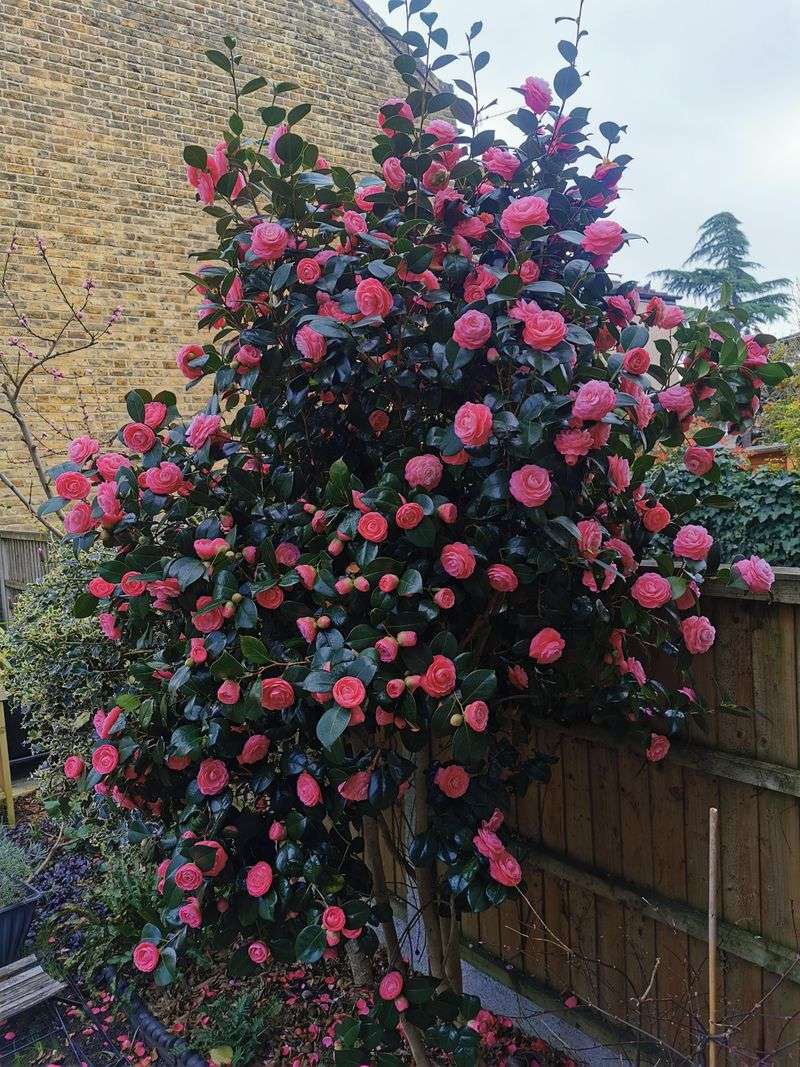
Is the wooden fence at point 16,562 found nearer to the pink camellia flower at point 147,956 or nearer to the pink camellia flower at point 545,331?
the pink camellia flower at point 147,956

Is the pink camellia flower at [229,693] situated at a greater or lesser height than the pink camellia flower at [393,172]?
lesser

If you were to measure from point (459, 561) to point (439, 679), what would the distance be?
0.27 m

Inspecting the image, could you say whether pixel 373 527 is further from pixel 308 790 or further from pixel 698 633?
pixel 698 633

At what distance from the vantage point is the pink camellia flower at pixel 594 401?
1569 millimetres

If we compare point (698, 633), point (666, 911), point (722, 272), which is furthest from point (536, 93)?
point (722, 272)

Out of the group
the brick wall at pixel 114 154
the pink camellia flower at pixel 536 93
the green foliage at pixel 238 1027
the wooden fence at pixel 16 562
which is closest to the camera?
the pink camellia flower at pixel 536 93

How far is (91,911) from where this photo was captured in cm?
370

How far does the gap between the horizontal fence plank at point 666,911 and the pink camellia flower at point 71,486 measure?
188 cm

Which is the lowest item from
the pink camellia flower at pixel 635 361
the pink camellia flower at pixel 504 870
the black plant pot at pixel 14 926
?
the black plant pot at pixel 14 926

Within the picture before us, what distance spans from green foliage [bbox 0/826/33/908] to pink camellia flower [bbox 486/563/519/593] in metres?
2.96

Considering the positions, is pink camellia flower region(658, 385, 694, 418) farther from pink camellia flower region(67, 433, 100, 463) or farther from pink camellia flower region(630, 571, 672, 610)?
pink camellia flower region(67, 433, 100, 463)

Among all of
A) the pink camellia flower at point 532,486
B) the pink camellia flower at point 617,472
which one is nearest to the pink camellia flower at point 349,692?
the pink camellia flower at point 532,486

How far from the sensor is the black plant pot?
3338 mm

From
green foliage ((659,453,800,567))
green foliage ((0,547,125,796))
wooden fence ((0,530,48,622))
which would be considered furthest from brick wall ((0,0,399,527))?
green foliage ((659,453,800,567))
